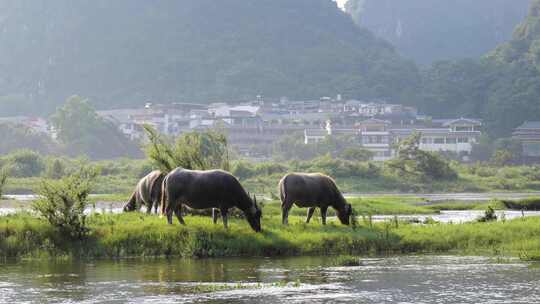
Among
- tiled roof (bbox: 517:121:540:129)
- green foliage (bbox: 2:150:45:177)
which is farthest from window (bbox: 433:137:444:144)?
green foliage (bbox: 2:150:45:177)

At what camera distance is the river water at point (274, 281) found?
1744 centimetres

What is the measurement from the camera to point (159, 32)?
A: 195 metres

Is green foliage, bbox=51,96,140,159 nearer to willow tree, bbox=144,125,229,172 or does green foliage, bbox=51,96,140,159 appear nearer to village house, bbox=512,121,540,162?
village house, bbox=512,121,540,162

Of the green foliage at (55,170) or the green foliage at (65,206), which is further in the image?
the green foliage at (55,170)

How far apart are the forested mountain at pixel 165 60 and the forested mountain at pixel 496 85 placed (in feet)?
19.4

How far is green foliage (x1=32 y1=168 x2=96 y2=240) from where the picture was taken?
2297 cm

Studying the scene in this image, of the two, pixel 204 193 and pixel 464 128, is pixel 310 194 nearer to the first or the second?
pixel 204 193

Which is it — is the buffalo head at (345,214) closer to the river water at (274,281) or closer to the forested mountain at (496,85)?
the river water at (274,281)

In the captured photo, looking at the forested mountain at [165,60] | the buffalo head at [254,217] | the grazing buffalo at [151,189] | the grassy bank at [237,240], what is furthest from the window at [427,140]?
the buffalo head at [254,217]

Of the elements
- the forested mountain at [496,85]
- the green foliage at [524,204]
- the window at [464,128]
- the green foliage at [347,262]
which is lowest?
the green foliage at [347,262]

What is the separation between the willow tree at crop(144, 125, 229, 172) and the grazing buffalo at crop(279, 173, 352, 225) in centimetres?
401

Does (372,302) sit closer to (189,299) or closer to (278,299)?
(278,299)

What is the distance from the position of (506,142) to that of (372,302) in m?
105

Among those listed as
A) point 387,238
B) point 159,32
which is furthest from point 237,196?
point 159,32
